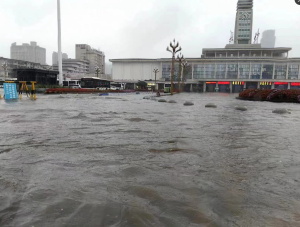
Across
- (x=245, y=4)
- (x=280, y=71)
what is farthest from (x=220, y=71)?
(x=245, y=4)

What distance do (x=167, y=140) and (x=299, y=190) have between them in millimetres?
3065

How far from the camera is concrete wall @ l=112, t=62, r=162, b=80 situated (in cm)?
9325

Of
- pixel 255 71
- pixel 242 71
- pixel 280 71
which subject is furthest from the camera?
pixel 242 71

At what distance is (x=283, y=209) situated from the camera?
248cm

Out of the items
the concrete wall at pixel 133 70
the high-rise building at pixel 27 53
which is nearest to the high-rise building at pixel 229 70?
the concrete wall at pixel 133 70

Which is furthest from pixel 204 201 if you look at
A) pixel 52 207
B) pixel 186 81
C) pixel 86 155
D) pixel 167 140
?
pixel 186 81

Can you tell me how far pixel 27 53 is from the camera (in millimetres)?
186625

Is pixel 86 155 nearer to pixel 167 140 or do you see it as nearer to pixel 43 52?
pixel 167 140

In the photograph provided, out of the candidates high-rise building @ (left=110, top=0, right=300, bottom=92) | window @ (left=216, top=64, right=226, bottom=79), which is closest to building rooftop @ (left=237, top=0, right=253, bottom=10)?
high-rise building @ (left=110, top=0, right=300, bottom=92)

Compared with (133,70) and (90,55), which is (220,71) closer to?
(133,70)

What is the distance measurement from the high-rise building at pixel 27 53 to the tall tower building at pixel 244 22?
485 feet

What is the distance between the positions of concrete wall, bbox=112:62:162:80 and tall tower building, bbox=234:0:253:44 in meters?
39.9

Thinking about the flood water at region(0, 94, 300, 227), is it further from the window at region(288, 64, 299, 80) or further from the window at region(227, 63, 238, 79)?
the window at region(288, 64, 299, 80)

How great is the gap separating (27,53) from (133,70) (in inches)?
5176
